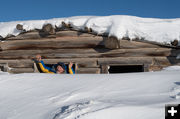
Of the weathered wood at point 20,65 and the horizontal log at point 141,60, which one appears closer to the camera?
the horizontal log at point 141,60

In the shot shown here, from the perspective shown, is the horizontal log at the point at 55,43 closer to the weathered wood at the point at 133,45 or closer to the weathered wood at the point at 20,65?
the weathered wood at the point at 20,65

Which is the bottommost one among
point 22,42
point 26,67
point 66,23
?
point 26,67

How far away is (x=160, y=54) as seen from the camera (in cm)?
637

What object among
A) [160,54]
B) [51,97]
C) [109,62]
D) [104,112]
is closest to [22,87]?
[51,97]

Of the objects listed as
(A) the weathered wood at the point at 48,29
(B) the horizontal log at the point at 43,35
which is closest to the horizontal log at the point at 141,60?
(B) the horizontal log at the point at 43,35

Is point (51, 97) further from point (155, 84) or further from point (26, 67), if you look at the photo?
point (26, 67)

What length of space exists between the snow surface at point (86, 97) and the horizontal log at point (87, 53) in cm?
344

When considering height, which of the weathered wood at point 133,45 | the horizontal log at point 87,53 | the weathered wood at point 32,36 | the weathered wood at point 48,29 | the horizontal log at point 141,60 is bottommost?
the horizontal log at point 141,60

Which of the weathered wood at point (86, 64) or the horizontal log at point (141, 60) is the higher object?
the horizontal log at point (141, 60)

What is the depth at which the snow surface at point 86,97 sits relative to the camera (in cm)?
175

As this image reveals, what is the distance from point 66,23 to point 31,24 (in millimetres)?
1137

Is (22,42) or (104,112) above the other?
(22,42)

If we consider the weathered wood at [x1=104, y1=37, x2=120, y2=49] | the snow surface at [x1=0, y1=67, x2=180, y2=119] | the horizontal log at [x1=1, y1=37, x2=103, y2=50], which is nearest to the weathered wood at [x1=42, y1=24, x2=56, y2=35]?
the horizontal log at [x1=1, y1=37, x2=103, y2=50]

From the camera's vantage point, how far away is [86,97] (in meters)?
2.30
